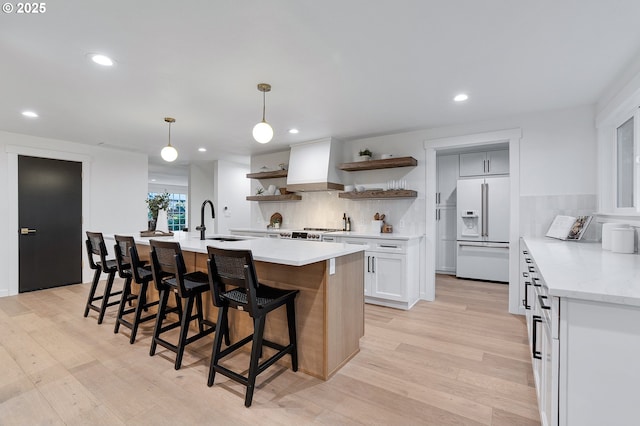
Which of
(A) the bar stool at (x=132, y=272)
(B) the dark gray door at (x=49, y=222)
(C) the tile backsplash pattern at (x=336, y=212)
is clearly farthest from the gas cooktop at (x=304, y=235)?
(B) the dark gray door at (x=49, y=222)

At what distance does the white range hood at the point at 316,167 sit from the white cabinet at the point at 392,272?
1.03 metres

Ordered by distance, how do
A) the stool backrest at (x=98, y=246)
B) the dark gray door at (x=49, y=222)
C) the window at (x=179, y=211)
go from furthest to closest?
1. the window at (x=179, y=211)
2. the dark gray door at (x=49, y=222)
3. the stool backrest at (x=98, y=246)

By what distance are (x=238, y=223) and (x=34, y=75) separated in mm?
5042

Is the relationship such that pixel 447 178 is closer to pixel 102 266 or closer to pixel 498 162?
pixel 498 162

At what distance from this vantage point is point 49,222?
475cm

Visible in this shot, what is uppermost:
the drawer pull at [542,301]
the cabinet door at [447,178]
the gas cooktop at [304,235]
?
the cabinet door at [447,178]

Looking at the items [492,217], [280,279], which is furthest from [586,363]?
[492,217]

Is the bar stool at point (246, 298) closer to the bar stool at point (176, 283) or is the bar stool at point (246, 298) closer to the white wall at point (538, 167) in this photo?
the bar stool at point (176, 283)

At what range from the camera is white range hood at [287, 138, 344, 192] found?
466 centimetres

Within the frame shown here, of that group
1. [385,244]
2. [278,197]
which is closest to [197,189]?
[278,197]

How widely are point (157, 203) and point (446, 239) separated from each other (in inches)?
197

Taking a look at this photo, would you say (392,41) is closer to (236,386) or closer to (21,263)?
(236,386)

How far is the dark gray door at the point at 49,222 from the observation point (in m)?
4.54

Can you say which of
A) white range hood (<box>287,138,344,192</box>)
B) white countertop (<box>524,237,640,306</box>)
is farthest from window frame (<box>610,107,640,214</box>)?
white range hood (<box>287,138,344,192</box>)
